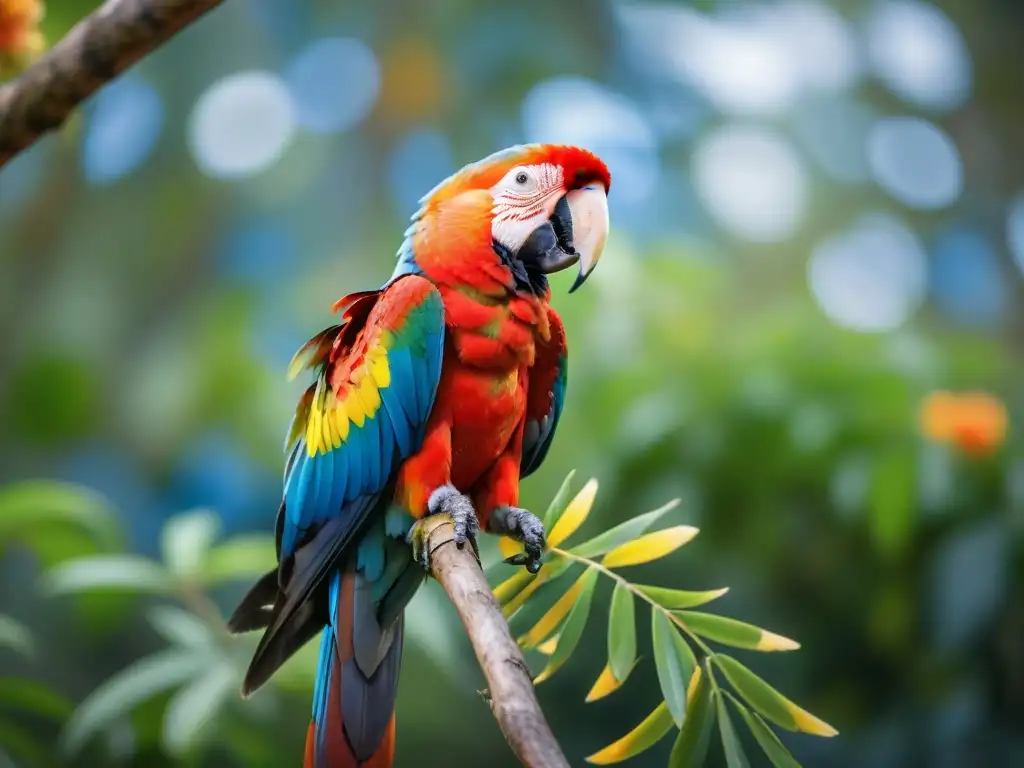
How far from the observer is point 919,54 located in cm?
248

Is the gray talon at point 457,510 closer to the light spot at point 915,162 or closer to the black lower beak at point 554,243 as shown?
the black lower beak at point 554,243

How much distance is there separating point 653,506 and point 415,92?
1294 millimetres

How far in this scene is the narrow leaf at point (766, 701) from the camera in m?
0.94

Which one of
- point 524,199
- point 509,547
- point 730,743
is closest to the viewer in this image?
point 730,743

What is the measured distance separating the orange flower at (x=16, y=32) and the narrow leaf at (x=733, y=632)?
1076 millimetres

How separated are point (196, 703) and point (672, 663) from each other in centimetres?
107

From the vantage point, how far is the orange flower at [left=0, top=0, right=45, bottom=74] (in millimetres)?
1155

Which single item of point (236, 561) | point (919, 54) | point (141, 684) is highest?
point (919, 54)

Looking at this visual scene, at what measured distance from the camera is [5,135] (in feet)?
3.42

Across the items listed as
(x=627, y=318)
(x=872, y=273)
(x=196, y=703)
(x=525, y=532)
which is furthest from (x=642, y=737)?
(x=872, y=273)

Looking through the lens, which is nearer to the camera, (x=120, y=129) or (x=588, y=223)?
(x=588, y=223)

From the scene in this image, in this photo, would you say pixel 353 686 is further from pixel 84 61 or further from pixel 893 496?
pixel 893 496

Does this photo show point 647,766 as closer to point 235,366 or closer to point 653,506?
point 653,506

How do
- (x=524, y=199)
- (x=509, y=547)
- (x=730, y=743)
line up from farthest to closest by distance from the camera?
(x=509, y=547), (x=524, y=199), (x=730, y=743)
